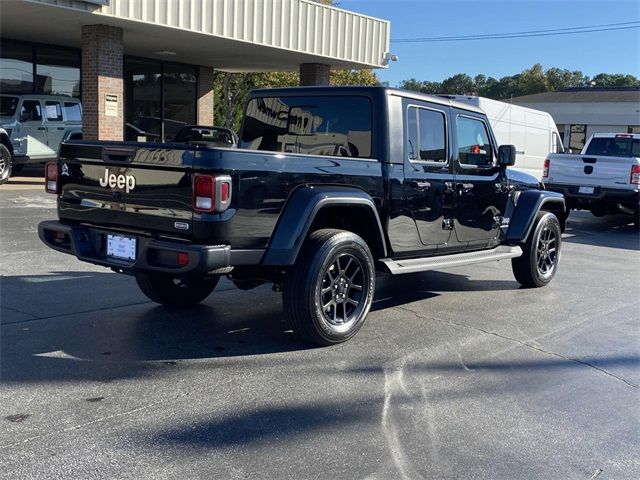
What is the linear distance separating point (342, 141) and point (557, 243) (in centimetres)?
353

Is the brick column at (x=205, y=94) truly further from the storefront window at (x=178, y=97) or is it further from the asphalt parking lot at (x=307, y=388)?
the asphalt parking lot at (x=307, y=388)

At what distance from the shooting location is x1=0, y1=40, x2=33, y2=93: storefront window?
17156 mm

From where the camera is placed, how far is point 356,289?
5.31 metres

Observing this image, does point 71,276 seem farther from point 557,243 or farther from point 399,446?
point 557,243

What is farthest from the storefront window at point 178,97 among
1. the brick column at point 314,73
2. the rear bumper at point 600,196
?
the rear bumper at point 600,196

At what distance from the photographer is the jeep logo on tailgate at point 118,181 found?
15.3 ft

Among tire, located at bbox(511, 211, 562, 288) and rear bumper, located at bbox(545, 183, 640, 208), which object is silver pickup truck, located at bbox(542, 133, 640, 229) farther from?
tire, located at bbox(511, 211, 562, 288)

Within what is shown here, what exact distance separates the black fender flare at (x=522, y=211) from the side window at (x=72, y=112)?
13.2 m

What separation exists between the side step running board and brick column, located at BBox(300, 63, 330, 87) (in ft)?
45.0

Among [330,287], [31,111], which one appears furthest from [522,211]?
[31,111]

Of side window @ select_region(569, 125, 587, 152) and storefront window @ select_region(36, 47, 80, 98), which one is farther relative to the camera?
side window @ select_region(569, 125, 587, 152)

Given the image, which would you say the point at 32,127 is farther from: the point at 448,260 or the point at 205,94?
the point at 448,260

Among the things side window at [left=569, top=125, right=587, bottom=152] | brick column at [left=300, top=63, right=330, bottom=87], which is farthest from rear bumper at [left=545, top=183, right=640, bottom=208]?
side window at [left=569, top=125, right=587, bottom=152]

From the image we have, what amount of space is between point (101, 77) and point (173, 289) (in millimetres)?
10205
